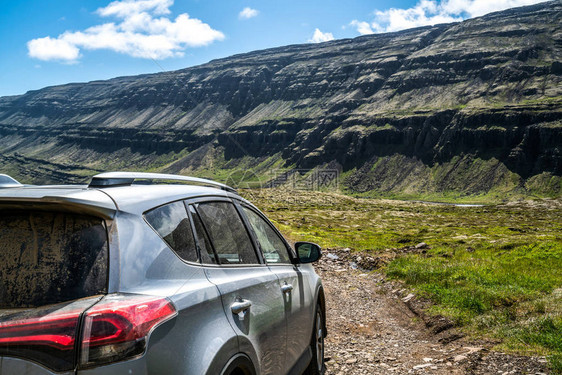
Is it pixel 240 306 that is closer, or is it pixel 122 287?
pixel 122 287

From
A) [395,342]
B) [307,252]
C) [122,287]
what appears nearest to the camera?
[122,287]

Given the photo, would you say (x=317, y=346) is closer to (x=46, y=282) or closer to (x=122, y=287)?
(x=122, y=287)

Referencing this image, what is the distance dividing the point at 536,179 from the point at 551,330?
201 metres

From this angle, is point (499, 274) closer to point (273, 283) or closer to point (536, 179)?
point (273, 283)

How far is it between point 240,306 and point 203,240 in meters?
0.59

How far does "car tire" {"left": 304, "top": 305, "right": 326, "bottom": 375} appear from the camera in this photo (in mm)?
5582

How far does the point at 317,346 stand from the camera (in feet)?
19.0

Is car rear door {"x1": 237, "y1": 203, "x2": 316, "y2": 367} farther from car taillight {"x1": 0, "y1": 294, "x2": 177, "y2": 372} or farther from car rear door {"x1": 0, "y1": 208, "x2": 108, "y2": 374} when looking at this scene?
car taillight {"x1": 0, "y1": 294, "x2": 177, "y2": 372}

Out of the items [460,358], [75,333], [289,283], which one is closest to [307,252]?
[289,283]

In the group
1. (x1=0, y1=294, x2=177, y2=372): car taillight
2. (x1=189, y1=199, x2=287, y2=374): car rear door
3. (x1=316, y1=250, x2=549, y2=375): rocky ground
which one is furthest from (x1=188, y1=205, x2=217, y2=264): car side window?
(x1=316, y1=250, x2=549, y2=375): rocky ground

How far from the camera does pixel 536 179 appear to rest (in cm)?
17950

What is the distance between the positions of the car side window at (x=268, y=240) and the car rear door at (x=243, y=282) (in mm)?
451

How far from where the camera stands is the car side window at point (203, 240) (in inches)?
127

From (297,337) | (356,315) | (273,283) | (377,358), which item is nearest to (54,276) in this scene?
(273,283)
